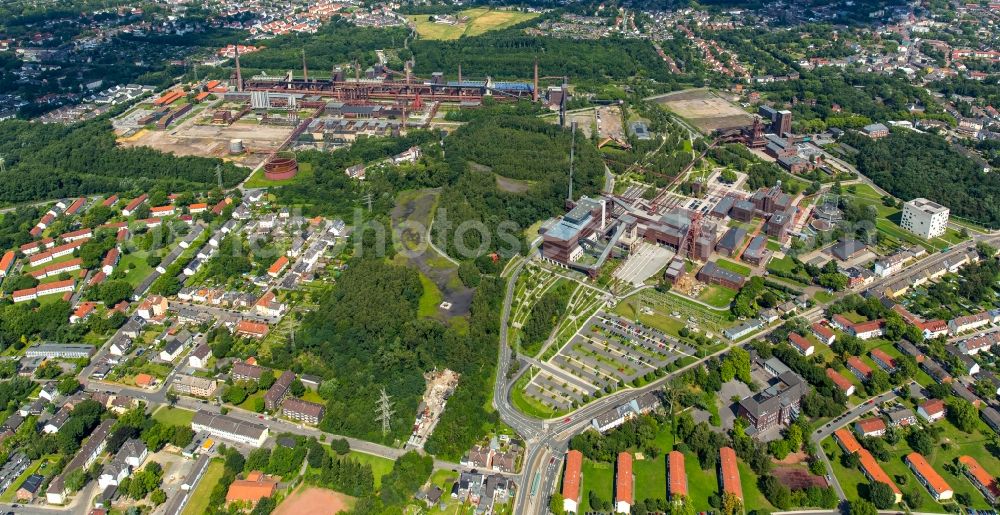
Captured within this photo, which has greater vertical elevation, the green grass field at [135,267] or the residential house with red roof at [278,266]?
the residential house with red roof at [278,266]

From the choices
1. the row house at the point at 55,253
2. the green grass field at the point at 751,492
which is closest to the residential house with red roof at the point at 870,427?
the green grass field at the point at 751,492

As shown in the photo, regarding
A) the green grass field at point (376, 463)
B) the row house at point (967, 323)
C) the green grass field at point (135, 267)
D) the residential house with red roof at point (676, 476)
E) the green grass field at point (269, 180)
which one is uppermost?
the green grass field at point (269, 180)

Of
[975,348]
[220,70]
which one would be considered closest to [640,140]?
[975,348]

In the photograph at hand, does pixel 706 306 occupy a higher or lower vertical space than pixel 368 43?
lower

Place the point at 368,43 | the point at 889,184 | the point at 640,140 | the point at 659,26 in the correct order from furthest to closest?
1. the point at 659,26
2. the point at 368,43
3. the point at 640,140
4. the point at 889,184

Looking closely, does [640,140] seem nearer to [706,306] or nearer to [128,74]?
[706,306]

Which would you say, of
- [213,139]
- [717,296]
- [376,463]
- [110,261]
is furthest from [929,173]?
[213,139]

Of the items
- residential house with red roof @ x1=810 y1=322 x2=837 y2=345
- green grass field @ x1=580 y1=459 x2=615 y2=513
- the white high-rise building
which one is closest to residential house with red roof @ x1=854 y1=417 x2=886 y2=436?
residential house with red roof @ x1=810 y1=322 x2=837 y2=345

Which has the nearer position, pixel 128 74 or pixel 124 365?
pixel 124 365

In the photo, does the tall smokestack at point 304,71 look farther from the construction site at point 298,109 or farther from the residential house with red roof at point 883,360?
the residential house with red roof at point 883,360
